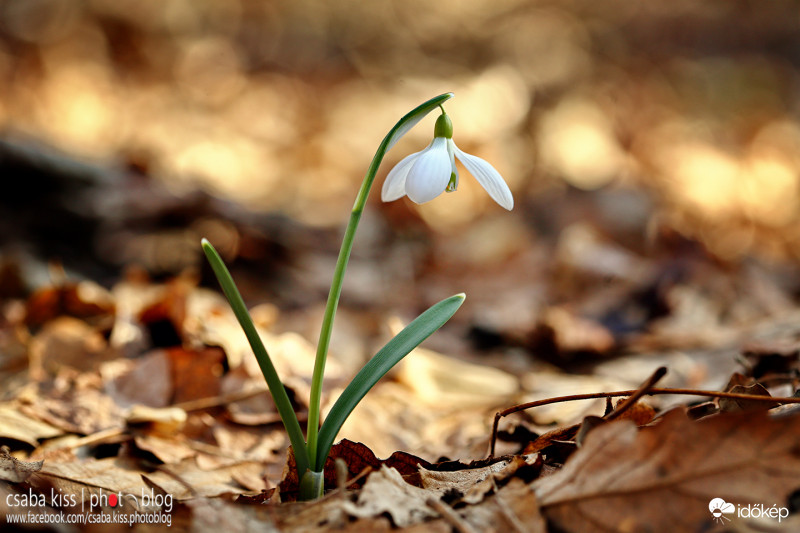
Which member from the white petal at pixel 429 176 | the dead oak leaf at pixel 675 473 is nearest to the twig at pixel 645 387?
the dead oak leaf at pixel 675 473

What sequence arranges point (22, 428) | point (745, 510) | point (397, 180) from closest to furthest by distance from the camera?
point (745, 510) → point (397, 180) → point (22, 428)

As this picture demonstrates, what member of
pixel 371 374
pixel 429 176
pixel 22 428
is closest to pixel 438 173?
pixel 429 176

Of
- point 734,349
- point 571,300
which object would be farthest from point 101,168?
point 734,349

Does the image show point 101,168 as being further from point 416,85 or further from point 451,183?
point 416,85

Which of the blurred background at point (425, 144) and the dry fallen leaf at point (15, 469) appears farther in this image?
the blurred background at point (425, 144)

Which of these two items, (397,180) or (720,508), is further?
(397,180)

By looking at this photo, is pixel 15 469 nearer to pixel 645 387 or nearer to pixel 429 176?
pixel 429 176

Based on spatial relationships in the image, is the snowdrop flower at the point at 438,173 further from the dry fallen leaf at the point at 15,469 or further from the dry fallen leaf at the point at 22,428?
the dry fallen leaf at the point at 22,428
